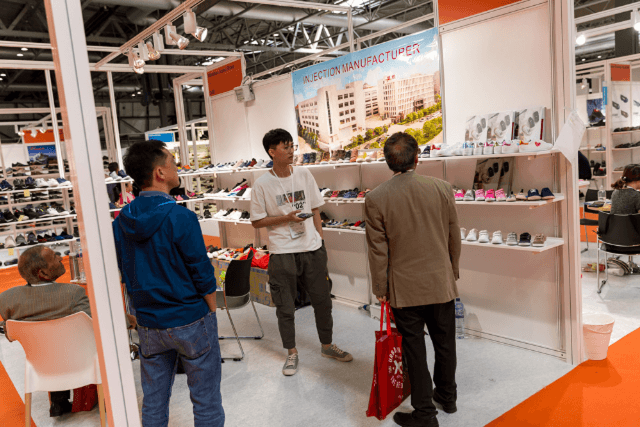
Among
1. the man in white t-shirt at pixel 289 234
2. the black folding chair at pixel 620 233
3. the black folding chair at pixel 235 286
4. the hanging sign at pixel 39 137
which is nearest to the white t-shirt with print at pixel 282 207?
the man in white t-shirt at pixel 289 234

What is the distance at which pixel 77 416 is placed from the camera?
3.52 metres

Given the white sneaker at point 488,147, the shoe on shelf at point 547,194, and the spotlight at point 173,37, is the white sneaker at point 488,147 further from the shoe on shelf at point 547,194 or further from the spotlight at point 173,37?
the spotlight at point 173,37

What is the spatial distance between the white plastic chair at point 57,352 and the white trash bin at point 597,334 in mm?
3461

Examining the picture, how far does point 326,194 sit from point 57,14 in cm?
448

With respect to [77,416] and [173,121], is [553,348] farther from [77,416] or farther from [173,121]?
[173,121]

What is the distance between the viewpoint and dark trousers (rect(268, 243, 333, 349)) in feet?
12.6

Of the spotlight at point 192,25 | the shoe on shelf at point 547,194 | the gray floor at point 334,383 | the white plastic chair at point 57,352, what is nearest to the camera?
the white plastic chair at point 57,352

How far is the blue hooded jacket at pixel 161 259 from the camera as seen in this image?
2.05m

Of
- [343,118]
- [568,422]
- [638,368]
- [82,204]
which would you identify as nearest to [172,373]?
[82,204]

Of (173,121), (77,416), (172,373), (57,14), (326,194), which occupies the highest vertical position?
(173,121)

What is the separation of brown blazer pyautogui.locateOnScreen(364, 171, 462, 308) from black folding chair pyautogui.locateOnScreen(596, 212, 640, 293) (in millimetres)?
3257

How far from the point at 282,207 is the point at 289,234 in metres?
0.23

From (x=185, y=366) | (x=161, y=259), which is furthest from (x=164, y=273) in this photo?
(x=185, y=366)

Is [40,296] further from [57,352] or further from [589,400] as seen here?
[589,400]
